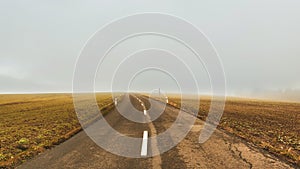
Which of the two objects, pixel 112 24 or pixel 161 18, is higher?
pixel 161 18

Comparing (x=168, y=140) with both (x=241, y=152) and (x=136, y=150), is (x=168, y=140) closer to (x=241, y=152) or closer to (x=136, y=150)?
(x=136, y=150)

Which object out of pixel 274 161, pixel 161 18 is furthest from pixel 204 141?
pixel 161 18

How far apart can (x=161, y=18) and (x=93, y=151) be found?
8310 millimetres

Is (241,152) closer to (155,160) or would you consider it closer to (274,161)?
(274,161)

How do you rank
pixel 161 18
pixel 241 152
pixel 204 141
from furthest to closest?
pixel 161 18, pixel 204 141, pixel 241 152

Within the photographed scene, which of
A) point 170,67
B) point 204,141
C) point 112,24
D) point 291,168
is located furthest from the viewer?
point 170,67

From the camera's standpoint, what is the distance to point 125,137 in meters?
9.63

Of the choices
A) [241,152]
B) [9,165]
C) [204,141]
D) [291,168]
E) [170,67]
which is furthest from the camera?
[170,67]

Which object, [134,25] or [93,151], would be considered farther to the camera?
[134,25]

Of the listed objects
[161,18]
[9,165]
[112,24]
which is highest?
[161,18]

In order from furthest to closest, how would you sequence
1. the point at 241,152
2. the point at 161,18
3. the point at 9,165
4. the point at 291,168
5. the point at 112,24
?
the point at 161,18 < the point at 112,24 < the point at 241,152 < the point at 9,165 < the point at 291,168

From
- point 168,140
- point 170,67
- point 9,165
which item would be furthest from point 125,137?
point 170,67

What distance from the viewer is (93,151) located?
7.54 m

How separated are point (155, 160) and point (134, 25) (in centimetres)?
870
